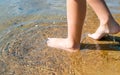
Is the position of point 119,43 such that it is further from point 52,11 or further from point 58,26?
point 52,11

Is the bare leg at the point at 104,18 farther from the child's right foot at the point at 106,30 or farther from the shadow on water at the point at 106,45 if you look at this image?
the shadow on water at the point at 106,45

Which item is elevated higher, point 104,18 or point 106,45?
point 104,18

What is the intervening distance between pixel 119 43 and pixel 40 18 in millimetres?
973

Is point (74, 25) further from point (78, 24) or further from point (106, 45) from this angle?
point (106, 45)

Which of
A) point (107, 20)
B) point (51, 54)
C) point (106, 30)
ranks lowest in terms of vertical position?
point (51, 54)

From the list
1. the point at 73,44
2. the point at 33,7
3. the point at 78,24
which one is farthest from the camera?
the point at 33,7

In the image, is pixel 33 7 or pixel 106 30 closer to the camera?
pixel 106 30

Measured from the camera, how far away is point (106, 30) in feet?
9.31

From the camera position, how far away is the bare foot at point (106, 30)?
2.80 metres

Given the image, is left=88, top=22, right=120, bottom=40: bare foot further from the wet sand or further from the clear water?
the clear water

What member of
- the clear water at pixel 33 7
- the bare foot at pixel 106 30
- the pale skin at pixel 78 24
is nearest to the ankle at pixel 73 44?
the pale skin at pixel 78 24

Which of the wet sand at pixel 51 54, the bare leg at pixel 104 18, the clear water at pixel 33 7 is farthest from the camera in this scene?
the clear water at pixel 33 7

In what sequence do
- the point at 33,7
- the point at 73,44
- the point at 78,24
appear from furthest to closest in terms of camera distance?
the point at 33,7 < the point at 73,44 < the point at 78,24

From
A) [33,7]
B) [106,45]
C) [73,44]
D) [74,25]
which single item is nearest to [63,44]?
[73,44]
